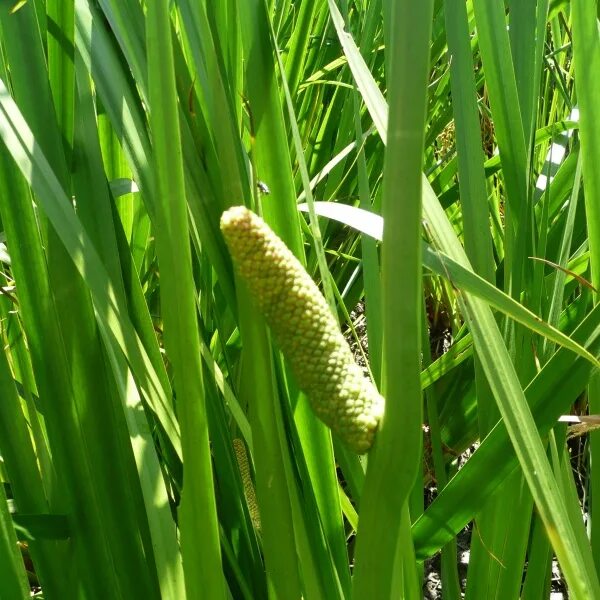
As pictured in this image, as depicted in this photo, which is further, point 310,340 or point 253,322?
point 253,322

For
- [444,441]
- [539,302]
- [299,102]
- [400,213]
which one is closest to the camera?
[400,213]

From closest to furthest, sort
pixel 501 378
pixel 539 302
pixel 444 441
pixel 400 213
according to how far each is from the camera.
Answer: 1. pixel 400 213
2. pixel 501 378
3. pixel 539 302
4. pixel 444 441

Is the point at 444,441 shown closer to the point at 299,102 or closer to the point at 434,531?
the point at 434,531

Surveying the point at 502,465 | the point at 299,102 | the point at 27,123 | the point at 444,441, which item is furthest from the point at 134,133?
the point at 299,102

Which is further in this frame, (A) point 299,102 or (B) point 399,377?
(A) point 299,102
